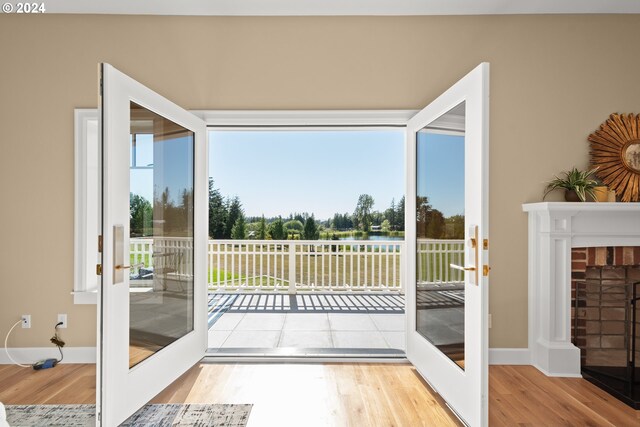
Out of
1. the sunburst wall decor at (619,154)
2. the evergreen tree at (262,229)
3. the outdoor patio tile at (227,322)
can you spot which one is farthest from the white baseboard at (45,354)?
the sunburst wall decor at (619,154)

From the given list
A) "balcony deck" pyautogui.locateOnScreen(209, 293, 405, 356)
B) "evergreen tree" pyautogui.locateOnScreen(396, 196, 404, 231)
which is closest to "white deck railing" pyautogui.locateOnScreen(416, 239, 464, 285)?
"balcony deck" pyautogui.locateOnScreen(209, 293, 405, 356)

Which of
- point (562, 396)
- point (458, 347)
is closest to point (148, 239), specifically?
point (458, 347)

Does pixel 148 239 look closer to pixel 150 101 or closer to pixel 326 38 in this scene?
pixel 150 101

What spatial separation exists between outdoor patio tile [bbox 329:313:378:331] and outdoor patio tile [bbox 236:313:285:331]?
61 centimetres

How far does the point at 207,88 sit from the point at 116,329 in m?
1.97

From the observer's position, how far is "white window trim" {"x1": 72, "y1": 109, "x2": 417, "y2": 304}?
301 centimetres

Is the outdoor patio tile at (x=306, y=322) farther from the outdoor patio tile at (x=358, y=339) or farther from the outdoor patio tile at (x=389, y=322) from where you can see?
the outdoor patio tile at (x=389, y=322)

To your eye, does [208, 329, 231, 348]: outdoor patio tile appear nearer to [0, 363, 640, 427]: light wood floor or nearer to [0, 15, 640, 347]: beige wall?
[0, 363, 640, 427]: light wood floor

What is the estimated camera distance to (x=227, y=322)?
4414 millimetres

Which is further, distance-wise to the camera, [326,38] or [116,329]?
[326,38]

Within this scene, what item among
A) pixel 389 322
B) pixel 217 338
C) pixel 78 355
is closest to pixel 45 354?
pixel 78 355

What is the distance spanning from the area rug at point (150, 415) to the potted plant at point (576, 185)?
9.23ft

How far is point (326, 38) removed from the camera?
10.1ft

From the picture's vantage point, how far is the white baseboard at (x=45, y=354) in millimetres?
2991
